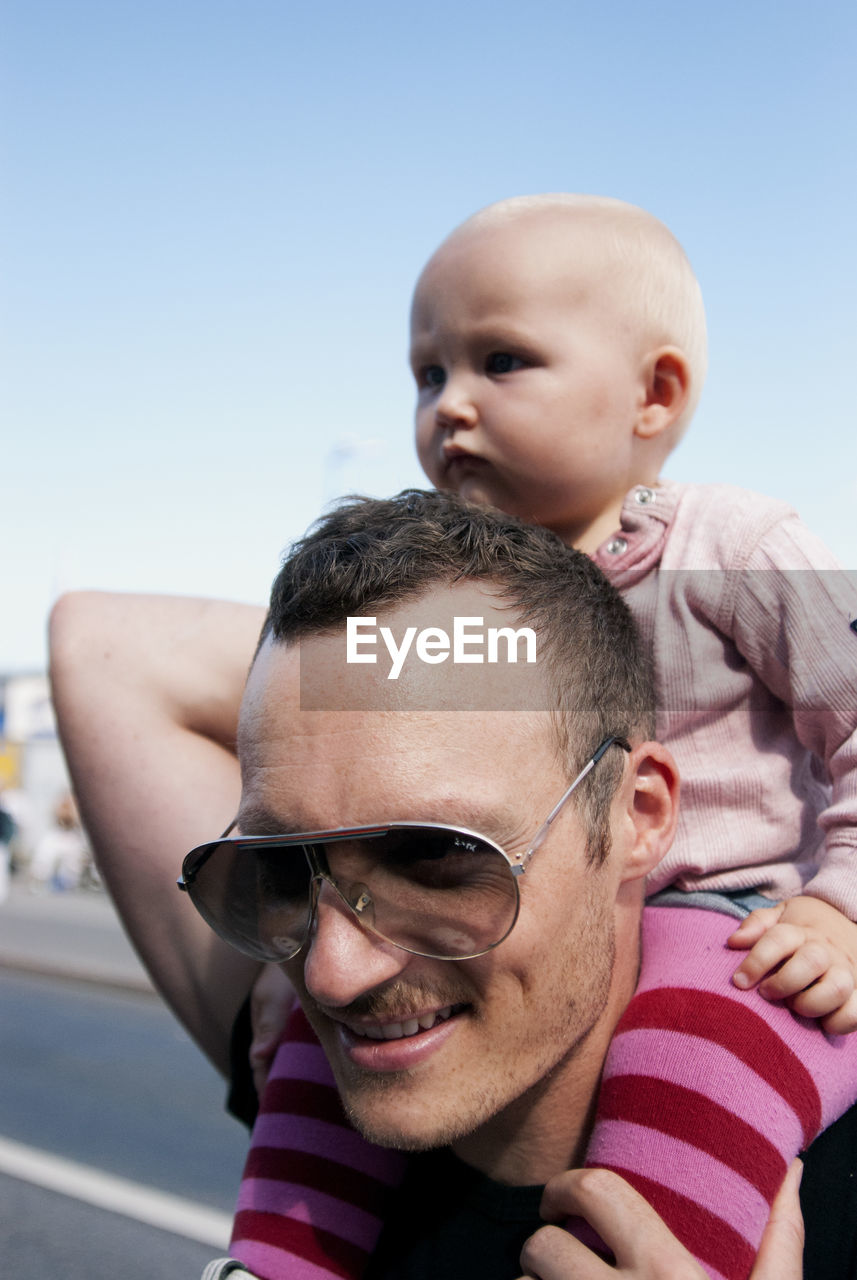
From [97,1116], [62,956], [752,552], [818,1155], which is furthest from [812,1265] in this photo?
[62,956]

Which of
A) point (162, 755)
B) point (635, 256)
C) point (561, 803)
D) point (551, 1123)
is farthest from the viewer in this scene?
point (635, 256)

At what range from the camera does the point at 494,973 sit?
151cm

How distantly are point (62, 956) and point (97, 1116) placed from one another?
5.94m

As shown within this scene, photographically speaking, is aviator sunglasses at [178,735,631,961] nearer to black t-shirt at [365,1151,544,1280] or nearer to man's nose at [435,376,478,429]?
black t-shirt at [365,1151,544,1280]

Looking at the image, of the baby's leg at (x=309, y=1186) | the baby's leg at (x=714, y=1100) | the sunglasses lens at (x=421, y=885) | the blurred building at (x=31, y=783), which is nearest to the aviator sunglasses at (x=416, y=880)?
the sunglasses lens at (x=421, y=885)

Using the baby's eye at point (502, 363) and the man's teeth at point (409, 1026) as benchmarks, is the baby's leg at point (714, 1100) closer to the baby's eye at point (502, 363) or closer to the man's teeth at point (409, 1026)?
the man's teeth at point (409, 1026)

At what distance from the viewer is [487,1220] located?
173 cm

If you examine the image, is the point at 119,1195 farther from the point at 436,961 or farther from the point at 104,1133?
the point at 436,961

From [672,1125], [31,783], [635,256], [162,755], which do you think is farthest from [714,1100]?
[31,783]

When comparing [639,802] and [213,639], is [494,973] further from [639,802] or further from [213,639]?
[213,639]

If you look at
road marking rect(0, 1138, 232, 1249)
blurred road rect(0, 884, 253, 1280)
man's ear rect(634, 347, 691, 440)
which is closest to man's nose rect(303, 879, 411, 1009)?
man's ear rect(634, 347, 691, 440)

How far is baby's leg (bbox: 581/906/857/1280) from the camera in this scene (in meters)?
1.47

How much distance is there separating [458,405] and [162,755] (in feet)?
3.02
